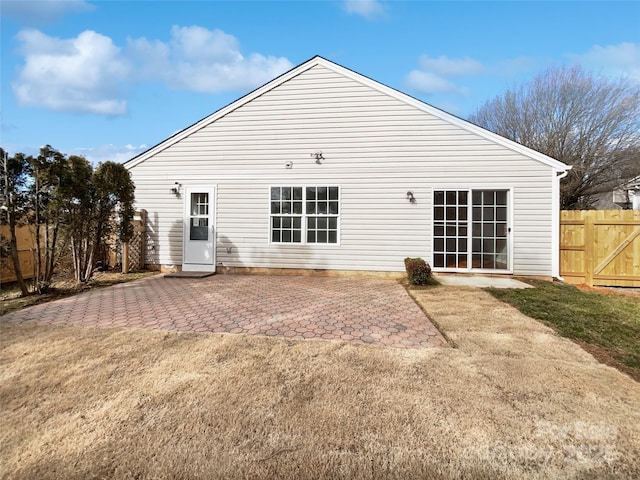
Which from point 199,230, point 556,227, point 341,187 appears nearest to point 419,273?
point 341,187

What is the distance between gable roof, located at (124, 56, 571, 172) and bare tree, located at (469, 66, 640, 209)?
1131cm

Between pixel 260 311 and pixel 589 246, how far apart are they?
8.22 meters

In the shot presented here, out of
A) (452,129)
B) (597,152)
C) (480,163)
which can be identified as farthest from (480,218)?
(597,152)

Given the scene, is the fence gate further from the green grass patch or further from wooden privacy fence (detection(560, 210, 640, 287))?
wooden privacy fence (detection(560, 210, 640, 287))

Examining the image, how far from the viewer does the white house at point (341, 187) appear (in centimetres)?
816

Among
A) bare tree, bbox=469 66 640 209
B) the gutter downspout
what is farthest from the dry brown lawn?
bare tree, bbox=469 66 640 209

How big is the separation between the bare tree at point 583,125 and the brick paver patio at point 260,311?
15489 mm

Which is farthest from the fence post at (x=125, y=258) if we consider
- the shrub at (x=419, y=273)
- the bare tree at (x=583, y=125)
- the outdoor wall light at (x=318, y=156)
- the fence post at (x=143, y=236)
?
the bare tree at (x=583, y=125)

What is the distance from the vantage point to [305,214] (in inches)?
354

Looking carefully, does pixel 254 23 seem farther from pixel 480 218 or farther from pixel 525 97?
pixel 525 97

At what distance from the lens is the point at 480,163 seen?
8.25 meters

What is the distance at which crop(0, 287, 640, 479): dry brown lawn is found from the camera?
1.84m

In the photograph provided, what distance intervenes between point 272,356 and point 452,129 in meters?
7.70

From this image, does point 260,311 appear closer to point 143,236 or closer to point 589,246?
point 143,236
